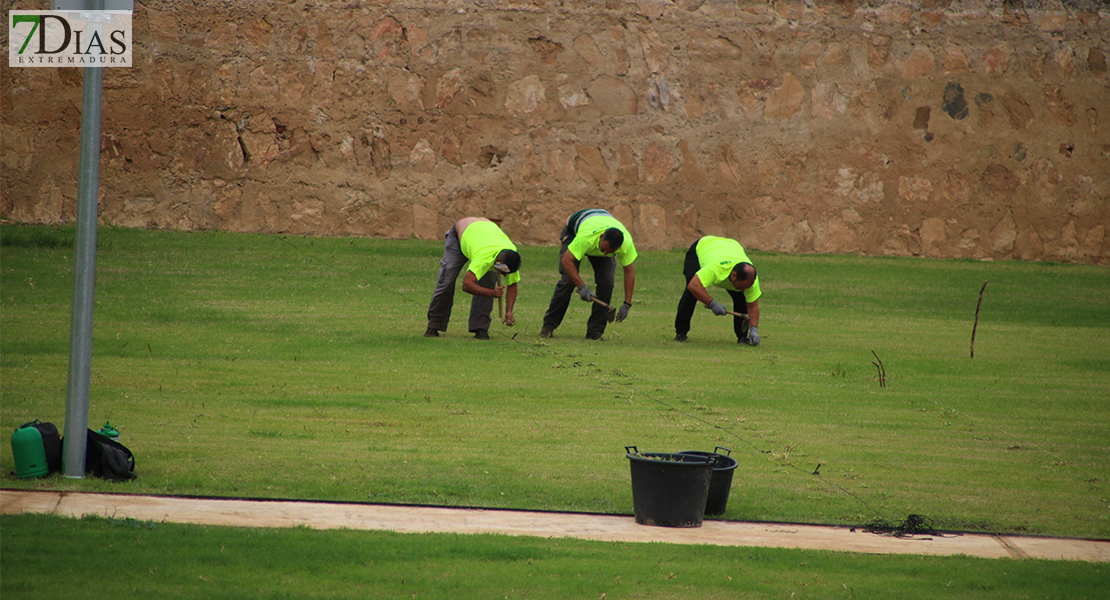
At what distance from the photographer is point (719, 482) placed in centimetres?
751

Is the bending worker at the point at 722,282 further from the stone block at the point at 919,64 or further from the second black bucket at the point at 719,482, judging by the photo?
the stone block at the point at 919,64

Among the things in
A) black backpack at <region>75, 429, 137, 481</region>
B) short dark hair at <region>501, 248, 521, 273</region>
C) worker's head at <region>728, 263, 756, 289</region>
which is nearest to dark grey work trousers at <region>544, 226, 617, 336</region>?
short dark hair at <region>501, 248, 521, 273</region>

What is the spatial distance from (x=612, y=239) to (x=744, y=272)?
1.83 m

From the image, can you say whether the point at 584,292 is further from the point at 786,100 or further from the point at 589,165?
the point at 786,100

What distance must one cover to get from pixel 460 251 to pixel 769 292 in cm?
981

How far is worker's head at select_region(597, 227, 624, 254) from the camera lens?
15539 millimetres

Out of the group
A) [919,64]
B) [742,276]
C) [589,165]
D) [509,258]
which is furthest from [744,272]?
[919,64]

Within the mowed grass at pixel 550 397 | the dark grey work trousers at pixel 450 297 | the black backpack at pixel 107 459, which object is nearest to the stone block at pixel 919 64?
the mowed grass at pixel 550 397

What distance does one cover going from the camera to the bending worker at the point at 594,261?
51.3ft

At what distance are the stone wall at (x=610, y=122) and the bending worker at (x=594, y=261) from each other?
1111 centimetres

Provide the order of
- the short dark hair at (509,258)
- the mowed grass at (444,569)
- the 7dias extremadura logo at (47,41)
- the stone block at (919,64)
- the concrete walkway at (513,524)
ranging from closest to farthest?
the mowed grass at (444,569), the concrete walkway at (513,524), the short dark hair at (509,258), the 7dias extremadura logo at (47,41), the stone block at (919,64)

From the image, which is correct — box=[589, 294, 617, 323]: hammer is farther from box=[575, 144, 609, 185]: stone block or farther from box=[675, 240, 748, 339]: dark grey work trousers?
box=[575, 144, 609, 185]: stone block

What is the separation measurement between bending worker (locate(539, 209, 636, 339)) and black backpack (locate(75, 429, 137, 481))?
8446mm

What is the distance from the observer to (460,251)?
51.8ft
